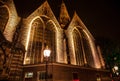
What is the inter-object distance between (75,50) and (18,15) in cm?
1229

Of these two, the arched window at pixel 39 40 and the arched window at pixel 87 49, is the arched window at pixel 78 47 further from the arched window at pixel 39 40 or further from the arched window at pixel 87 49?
the arched window at pixel 39 40

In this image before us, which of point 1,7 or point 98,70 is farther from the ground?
point 1,7

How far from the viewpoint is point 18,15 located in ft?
64.3

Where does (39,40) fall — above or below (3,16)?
below

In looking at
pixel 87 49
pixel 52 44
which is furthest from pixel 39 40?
pixel 87 49

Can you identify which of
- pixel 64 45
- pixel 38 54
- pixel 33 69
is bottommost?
pixel 33 69

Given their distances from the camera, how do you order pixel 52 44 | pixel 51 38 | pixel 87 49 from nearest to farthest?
1. pixel 52 44
2. pixel 51 38
3. pixel 87 49

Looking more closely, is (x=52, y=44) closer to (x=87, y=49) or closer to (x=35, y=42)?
(x=35, y=42)

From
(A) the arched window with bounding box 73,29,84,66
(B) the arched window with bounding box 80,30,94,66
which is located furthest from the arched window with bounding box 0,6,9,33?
(B) the arched window with bounding box 80,30,94,66

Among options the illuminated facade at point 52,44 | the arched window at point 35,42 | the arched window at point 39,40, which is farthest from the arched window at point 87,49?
the arched window at point 35,42

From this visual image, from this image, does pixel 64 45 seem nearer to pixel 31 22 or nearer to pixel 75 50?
pixel 75 50

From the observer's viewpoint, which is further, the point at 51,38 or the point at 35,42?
the point at 51,38

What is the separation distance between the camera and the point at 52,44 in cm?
2036

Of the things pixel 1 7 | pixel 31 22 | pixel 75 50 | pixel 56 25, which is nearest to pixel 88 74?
pixel 75 50
